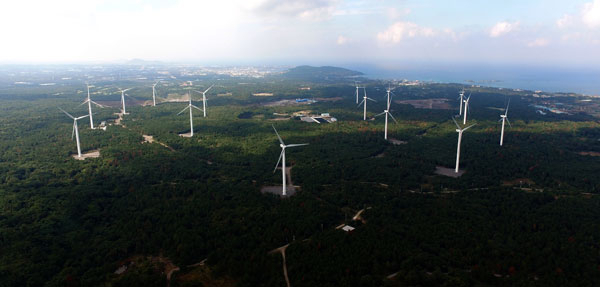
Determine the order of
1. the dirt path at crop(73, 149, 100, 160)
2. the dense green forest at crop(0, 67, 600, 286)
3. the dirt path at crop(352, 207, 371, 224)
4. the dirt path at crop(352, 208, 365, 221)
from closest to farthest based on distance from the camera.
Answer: the dense green forest at crop(0, 67, 600, 286) < the dirt path at crop(352, 207, 371, 224) < the dirt path at crop(352, 208, 365, 221) < the dirt path at crop(73, 149, 100, 160)

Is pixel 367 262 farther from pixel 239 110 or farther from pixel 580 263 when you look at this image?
pixel 239 110

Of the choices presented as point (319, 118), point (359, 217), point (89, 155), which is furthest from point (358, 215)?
point (319, 118)

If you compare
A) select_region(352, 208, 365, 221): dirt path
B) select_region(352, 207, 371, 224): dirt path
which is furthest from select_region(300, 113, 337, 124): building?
Result: select_region(352, 207, 371, 224): dirt path

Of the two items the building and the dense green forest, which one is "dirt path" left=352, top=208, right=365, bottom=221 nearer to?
the dense green forest

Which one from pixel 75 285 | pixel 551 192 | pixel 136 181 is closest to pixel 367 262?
pixel 75 285

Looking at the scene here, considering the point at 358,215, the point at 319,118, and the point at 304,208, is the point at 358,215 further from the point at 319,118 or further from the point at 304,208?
the point at 319,118

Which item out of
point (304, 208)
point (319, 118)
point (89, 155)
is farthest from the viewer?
point (319, 118)

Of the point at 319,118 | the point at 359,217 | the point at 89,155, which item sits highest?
the point at 319,118

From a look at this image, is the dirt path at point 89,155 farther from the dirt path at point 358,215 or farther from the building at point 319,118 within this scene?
the building at point 319,118

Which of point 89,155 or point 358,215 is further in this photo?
point 89,155
